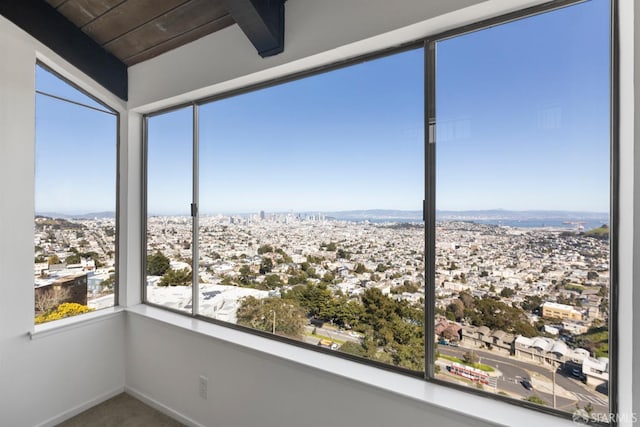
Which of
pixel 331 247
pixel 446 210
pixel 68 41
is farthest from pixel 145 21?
pixel 446 210

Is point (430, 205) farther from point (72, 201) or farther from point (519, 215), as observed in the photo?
point (72, 201)

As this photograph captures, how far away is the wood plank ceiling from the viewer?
5.99 ft

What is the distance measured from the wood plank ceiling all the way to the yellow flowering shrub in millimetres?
1978

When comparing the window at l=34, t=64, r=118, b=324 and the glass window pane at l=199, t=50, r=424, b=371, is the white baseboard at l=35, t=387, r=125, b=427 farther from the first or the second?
the glass window pane at l=199, t=50, r=424, b=371

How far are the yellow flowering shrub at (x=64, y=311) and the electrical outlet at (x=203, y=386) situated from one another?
45.2 inches

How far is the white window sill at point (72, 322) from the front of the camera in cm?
200

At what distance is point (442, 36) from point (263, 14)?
89 centimetres

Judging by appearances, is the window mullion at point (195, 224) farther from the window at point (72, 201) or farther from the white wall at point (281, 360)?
the window at point (72, 201)

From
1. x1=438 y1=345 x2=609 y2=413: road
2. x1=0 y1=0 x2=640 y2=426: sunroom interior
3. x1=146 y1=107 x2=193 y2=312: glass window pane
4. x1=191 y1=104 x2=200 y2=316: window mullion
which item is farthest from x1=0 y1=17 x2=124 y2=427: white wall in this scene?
x1=438 y1=345 x2=609 y2=413: road

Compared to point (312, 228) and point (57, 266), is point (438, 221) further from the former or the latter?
point (57, 266)

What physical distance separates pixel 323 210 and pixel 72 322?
202 centimetres

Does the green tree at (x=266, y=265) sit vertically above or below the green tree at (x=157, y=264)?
above

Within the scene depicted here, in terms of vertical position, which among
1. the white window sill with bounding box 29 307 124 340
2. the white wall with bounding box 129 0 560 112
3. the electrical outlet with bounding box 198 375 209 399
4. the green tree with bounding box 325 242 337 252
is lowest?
the electrical outlet with bounding box 198 375 209 399

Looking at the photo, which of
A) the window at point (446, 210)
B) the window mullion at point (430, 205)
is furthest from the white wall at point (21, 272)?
the window mullion at point (430, 205)
